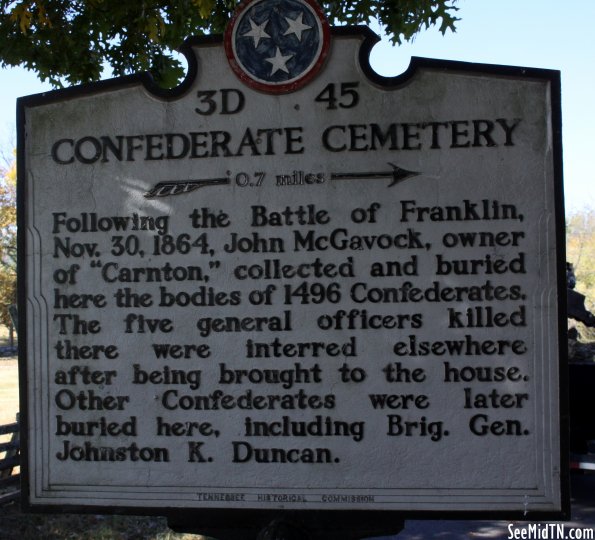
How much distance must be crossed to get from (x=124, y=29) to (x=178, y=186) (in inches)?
146

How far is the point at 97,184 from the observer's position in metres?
3.51

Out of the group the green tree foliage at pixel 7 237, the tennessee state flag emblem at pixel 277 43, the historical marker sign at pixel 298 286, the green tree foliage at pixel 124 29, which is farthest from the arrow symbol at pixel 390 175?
the green tree foliage at pixel 7 237

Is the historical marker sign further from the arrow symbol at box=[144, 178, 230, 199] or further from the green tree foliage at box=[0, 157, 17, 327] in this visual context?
the green tree foliage at box=[0, 157, 17, 327]

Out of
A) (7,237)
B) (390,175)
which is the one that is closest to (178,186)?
(390,175)

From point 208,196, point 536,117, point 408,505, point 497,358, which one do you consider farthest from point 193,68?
point 408,505

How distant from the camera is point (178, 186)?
345 cm

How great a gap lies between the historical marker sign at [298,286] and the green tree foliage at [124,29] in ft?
9.69

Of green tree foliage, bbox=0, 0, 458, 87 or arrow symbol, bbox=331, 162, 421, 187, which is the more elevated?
green tree foliage, bbox=0, 0, 458, 87

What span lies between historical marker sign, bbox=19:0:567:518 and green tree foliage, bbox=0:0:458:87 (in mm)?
2954

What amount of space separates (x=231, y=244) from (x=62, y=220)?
2.58 ft

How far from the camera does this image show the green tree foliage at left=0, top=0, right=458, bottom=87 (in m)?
6.27

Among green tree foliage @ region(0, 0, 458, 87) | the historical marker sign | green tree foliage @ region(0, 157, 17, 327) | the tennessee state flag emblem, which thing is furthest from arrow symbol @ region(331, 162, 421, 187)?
green tree foliage @ region(0, 157, 17, 327)

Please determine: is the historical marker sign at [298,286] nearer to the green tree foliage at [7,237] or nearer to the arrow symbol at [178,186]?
the arrow symbol at [178,186]

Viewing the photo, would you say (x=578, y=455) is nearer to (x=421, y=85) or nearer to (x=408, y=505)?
(x=408, y=505)
